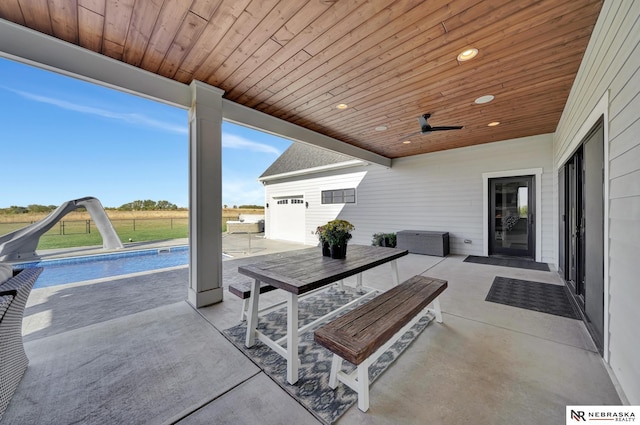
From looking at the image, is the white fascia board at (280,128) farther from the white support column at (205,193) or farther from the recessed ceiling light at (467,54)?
the recessed ceiling light at (467,54)

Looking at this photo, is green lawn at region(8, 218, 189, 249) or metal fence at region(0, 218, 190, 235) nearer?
metal fence at region(0, 218, 190, 235)

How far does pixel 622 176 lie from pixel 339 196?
24.8ft

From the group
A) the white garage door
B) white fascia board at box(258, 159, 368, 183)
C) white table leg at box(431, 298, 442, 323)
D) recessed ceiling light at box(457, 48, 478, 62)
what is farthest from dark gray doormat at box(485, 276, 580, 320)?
the white garage door

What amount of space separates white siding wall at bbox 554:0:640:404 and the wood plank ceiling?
526mm

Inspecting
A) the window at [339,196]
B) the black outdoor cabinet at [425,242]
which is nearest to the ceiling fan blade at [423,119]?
the black outdoor cabinet at [425,242]

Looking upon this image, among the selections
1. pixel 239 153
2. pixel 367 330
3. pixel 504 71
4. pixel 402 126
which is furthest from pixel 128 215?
pixel 504 71

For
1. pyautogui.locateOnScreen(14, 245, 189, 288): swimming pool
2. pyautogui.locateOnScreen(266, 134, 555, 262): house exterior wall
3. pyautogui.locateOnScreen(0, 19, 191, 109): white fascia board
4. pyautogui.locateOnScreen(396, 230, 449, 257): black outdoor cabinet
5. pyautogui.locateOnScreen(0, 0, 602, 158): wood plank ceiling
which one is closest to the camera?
pyautogui.locateOnScreen(0, 0, 602, 158): wood plank ceiling

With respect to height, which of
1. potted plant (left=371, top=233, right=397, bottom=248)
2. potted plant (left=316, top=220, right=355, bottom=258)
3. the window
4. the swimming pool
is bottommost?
the swimming pool

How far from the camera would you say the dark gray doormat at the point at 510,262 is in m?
5.02

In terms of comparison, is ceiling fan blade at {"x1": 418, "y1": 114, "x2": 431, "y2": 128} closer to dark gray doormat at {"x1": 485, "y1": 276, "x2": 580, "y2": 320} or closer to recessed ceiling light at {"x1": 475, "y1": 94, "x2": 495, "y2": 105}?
recessed ceiling light at {"x1": 475, "y1": 94, "x2": 495, "y2": 105}

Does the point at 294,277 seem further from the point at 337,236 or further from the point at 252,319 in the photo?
the point at 337,236

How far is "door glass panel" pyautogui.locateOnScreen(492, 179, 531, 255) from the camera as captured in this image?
5.81 metres

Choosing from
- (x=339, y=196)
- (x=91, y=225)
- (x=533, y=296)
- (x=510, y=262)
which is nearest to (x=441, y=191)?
(x=510, y=262)

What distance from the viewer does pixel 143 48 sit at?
2.43 metres
